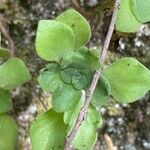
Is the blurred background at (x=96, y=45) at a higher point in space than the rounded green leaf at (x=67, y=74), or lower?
lower

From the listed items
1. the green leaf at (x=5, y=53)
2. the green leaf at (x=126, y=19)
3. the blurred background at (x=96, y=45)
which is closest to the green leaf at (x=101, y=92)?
the green leaf at (x=126, y=19)

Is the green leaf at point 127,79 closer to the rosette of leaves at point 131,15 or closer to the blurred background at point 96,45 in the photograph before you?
the rosette of leaves at point 131,15

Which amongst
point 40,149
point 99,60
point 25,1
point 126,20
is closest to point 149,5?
point 126,20

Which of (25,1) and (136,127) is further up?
(25,1)

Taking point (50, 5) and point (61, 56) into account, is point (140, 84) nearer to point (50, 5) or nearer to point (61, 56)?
point (61, 56)

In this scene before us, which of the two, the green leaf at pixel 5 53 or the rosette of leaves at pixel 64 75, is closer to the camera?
the rosette of leaves at pixel 64 75

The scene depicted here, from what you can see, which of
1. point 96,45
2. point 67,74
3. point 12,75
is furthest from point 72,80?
point 96,45
